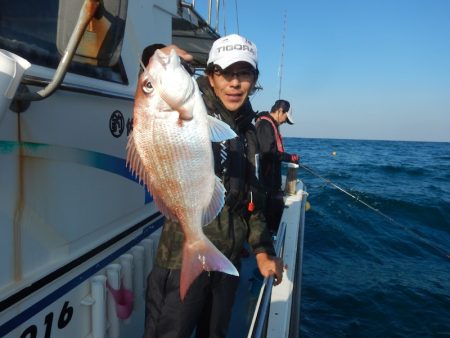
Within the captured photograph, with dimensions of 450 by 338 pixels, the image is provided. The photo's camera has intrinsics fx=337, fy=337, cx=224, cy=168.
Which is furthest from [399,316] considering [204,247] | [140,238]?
[204,247]

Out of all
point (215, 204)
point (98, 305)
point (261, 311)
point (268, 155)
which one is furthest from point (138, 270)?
point (268, 155)

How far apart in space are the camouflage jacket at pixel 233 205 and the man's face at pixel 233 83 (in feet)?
0.16

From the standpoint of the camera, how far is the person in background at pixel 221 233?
1876mm

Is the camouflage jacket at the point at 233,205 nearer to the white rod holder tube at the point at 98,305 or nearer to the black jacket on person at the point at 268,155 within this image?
the white rod holder tube at the point at 98,305

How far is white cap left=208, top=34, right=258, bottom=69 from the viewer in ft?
6.25

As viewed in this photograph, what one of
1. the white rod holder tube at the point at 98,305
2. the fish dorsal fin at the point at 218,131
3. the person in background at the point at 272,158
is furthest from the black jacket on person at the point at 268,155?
the fish dorsal fin at the point at 218,131

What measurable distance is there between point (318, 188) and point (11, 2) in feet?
42.3

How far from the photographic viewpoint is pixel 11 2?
1.63 metres

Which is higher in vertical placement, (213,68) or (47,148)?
(213,68)

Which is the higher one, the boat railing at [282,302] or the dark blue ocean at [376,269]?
the boat railing at [282,302]

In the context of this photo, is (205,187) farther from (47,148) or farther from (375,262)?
(375,262)

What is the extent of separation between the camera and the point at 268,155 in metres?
4.89

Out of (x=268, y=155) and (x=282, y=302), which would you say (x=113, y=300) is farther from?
(x=268, y=155)

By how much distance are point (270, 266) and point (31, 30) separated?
6.28 feet
